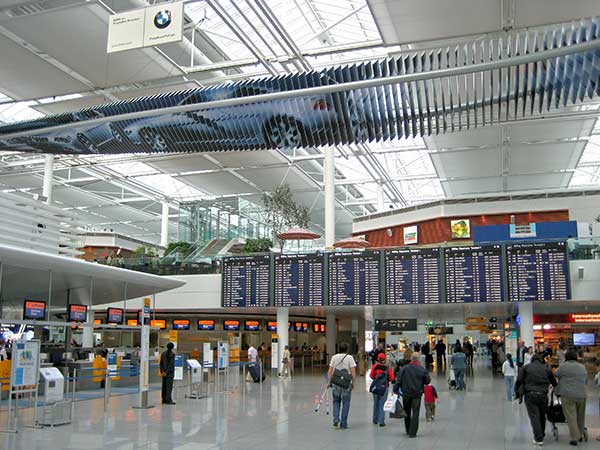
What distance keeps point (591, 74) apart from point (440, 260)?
16921 millimetres

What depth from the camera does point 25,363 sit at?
35.4ft

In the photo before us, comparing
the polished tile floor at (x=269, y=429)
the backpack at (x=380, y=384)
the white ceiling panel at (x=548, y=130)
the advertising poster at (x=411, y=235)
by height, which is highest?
the white ceiling panel at (x=548, y=130)

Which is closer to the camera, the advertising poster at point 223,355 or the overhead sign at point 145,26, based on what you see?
the overhead sign at point 145,26

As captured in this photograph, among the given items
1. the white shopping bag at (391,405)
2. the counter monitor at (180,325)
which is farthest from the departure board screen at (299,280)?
the white shopping bag at (391,405)

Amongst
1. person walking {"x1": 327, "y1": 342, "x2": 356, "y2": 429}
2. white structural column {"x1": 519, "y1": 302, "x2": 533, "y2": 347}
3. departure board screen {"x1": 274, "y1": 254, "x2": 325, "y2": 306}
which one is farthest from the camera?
departure board screen {"x1": 274, "y1": 254, "x2": 325, "y2": 306}

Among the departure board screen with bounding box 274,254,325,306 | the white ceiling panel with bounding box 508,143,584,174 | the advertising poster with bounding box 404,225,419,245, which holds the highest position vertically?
the white ceiling panel with bounding box 508,143,584,174

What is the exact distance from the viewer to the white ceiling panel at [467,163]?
31828 millimetres

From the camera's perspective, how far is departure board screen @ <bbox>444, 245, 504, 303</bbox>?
749 inches

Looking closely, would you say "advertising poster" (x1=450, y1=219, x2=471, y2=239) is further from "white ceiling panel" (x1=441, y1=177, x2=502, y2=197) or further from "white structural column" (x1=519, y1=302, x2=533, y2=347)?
"white ceiling panel" (x1=441, y1=177, x2=502, y2=197)

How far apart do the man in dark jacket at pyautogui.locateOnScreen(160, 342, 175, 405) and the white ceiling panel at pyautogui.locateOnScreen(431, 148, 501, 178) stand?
2108cm

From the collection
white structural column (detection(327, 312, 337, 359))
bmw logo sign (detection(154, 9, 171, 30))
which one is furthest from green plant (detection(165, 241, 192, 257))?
bmw logo sign (detection(154, 9, 171, 30))

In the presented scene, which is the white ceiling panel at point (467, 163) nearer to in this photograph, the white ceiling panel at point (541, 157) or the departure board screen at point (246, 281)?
the white ceiling panel at point (541, 157)

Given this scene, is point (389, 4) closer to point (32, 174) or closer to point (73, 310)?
point (73, 310)

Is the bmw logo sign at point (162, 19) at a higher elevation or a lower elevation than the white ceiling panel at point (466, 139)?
lower
